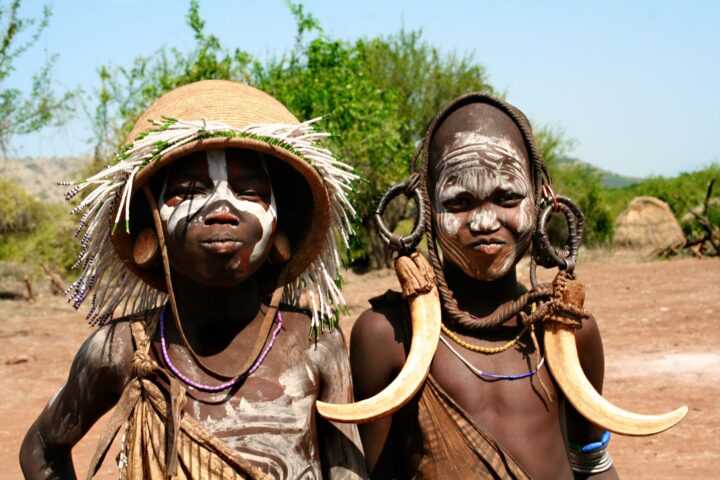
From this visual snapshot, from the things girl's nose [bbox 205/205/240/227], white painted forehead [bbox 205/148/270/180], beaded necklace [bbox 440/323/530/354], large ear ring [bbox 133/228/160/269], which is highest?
white painted forehead [bbox 205/148/270/180]

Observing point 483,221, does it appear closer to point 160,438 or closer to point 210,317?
point 210,317

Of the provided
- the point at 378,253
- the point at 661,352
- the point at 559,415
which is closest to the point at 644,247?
the point at 378,253

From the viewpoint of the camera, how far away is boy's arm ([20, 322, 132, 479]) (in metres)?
2.64

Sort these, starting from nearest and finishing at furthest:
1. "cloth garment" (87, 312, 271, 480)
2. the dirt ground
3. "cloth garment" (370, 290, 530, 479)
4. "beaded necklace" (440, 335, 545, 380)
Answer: "cloth garment" (87, 312, 271, 480), "cloth garment" (370, 290, 530, 479), "beaded necklace" (440, 335, 545, 380), the dirt ground

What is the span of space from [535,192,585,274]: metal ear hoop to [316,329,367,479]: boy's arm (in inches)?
30.2

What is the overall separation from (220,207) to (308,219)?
41 centimetres

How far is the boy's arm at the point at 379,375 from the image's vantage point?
109 inches

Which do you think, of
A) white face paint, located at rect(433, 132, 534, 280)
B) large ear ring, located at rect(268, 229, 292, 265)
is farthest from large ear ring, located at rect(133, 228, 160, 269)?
white face paint, located at rect(433, 132, 534, 280)

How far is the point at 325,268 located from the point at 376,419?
595 mm

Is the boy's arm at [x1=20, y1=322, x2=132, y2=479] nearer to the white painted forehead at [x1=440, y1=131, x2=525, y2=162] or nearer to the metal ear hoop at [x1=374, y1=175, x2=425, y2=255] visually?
the metal ear hoop at [x1=374, y1=175, x2=425, y2=255]

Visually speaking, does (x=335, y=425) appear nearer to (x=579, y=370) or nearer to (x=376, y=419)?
(x=376, y=419)

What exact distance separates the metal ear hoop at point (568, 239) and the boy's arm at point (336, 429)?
77cm

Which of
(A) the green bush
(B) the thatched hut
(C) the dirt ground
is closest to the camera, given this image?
(C) the dirt ground

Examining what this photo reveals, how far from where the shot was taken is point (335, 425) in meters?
2.74
